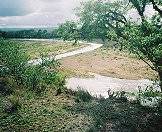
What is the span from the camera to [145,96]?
22.3m

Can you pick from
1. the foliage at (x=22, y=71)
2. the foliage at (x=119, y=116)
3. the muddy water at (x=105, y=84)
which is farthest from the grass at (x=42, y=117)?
the muddy water at (x=105, y=84)

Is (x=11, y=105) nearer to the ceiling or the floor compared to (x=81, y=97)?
nearer to the ceiling

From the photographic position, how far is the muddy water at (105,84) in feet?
118

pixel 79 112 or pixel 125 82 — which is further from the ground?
pixel 79 112

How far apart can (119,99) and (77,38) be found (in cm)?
617

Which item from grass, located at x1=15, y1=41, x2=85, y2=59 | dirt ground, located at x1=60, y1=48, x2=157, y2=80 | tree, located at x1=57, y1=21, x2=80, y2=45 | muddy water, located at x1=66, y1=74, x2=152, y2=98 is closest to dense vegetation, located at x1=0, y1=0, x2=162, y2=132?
tree, located at x1=57, y1=21, x2=80, y2=45

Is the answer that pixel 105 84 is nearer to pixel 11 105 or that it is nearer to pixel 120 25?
pixel 120 25

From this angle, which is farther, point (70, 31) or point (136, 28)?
point (70, 31)

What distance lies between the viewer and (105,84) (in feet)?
128

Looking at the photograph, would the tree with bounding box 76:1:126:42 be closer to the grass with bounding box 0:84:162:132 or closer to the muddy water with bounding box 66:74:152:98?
the grass with bounding box 0:84:162:132

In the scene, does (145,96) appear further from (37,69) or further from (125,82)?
(125,82)

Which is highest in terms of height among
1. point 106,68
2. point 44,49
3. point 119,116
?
point 119,116

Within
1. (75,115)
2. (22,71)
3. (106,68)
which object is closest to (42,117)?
(75,115)

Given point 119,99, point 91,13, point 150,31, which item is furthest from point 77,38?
point 150,31
